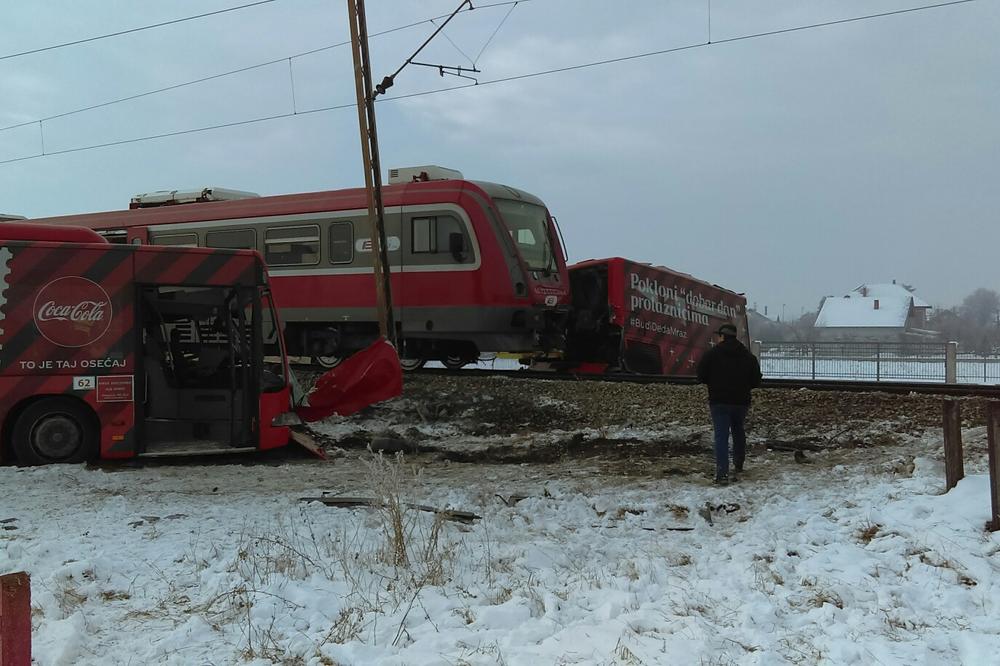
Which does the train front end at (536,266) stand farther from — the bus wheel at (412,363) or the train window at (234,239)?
the train window at (234,239)

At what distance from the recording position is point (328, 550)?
549 cm

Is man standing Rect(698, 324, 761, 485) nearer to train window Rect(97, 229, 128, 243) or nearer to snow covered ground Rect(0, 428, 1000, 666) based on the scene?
snow covered ground Rect(0, 428, 1000, 666)

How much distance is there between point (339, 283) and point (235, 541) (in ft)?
32.5

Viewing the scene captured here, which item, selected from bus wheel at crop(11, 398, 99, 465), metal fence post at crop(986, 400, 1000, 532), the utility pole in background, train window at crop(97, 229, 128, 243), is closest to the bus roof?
bus wheel at crop(11, 398, 99, 465)

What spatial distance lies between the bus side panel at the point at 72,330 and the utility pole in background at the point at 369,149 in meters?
4.72

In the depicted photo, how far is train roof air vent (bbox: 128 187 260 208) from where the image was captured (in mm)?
17562

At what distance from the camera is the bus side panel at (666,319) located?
56.1 ft

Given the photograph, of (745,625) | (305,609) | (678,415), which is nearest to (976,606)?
(745,625)

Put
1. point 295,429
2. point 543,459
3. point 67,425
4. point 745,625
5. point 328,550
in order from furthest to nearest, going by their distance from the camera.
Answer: point 295,429, point 543,459, point 67,425, point 328,550, point 745,625

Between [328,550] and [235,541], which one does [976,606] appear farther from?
[235,541]

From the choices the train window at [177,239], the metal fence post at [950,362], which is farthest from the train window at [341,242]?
the metal fence post at [950,362]

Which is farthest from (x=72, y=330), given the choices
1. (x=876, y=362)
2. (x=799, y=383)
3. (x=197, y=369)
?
(x=876, y=362)

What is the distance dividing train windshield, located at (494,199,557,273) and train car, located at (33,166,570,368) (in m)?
0.03

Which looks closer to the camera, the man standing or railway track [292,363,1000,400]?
the man standing
